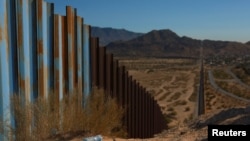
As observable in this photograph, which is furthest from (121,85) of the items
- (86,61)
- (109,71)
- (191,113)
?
(191,113)

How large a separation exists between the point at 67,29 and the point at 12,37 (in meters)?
2.19

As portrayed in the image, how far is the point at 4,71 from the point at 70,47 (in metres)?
2.69

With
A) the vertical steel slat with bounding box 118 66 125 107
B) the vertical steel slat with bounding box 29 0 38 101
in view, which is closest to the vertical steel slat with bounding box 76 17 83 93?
the vertical steel slat with bounding box 29 0 38 101

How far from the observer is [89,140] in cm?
635

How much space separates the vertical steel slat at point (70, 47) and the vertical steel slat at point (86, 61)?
0.83m

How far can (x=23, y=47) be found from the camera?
741 cm

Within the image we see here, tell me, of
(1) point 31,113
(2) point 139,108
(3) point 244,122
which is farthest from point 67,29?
(2) point 139,108

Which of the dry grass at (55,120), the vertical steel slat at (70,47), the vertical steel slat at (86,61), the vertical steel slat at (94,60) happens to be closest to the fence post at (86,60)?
the vertical steel slat at (86,61)

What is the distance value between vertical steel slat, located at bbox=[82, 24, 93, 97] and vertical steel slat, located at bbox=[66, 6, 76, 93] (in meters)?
0.83

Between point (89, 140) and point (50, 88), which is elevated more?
point (50, 88)

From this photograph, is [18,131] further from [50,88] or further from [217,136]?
[217,136]

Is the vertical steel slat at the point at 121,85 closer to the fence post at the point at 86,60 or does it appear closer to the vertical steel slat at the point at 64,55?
the fence post at the point at 86,60

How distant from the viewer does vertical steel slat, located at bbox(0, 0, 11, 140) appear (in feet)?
22.6

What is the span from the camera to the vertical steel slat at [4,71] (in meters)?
6.90
